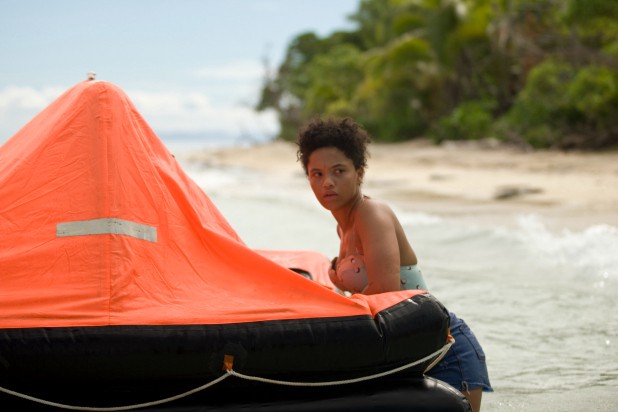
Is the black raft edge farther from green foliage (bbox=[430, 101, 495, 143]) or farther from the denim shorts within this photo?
green foliage (bbox=[430, 101, 495, 143])

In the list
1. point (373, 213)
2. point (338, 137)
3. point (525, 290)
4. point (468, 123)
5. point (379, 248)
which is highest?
point (468, 123)

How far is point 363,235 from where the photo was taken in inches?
117

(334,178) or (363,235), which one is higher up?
(334,178)

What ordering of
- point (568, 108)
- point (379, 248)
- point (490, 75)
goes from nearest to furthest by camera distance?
point (379, 248) → point (568, 108) → point (490, 75)

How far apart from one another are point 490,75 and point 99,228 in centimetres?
2259

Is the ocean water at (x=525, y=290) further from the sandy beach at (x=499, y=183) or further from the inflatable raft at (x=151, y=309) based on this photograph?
the inflatable raft at (x=151, y=309)

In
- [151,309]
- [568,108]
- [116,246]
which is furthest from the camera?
[568,108]

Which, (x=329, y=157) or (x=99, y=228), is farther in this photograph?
(x=329, y=157)

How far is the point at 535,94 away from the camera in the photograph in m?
17.7

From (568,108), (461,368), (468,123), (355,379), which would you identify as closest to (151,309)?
(355,379)

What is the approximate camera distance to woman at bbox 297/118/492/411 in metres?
2.94

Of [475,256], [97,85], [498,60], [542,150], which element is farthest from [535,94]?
[97,85]

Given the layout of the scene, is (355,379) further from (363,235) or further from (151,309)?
(151,309)

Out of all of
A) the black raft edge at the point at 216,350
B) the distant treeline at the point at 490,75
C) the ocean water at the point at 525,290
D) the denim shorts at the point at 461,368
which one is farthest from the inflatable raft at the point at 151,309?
the distant treeline at the point at 490,75
